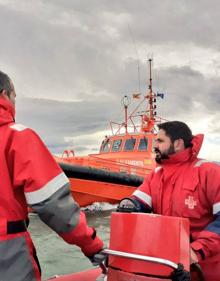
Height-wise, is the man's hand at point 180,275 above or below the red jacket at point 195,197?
below

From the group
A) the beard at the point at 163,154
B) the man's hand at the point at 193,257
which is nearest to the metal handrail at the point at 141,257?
the man's hand at the point at 193,257

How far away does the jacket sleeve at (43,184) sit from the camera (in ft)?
4.51

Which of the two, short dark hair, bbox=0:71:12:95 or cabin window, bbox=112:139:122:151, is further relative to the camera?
cabin window, bbox=112:139:122:151

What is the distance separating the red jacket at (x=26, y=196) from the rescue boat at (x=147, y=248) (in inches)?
11.8

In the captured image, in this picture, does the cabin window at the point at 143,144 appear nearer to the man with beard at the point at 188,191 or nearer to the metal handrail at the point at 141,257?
the man with beard at the point at 188,191

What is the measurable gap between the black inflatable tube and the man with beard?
6.73 meters

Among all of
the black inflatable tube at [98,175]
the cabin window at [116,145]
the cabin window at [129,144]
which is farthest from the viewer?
the cabin window at [116,145]

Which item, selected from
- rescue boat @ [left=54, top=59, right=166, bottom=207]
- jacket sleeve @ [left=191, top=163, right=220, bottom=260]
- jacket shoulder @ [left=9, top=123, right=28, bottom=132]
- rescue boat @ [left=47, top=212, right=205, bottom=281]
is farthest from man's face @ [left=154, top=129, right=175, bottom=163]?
rescue boat @ [left=54, top=59, right=166, bottom=207]

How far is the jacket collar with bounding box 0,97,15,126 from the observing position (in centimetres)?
146

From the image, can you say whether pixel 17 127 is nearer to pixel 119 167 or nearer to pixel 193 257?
pixel 193 257

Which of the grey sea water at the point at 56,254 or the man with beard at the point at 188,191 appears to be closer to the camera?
the man with beard at the point at 188,191

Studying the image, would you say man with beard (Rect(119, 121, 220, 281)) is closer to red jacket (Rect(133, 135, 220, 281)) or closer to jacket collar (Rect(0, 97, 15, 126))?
red jacket (Rect(133, 135, 220, 281))

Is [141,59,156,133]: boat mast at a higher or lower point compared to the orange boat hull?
higher

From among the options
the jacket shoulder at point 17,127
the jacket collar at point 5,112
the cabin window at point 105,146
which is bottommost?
the cabin window at point 105,146
